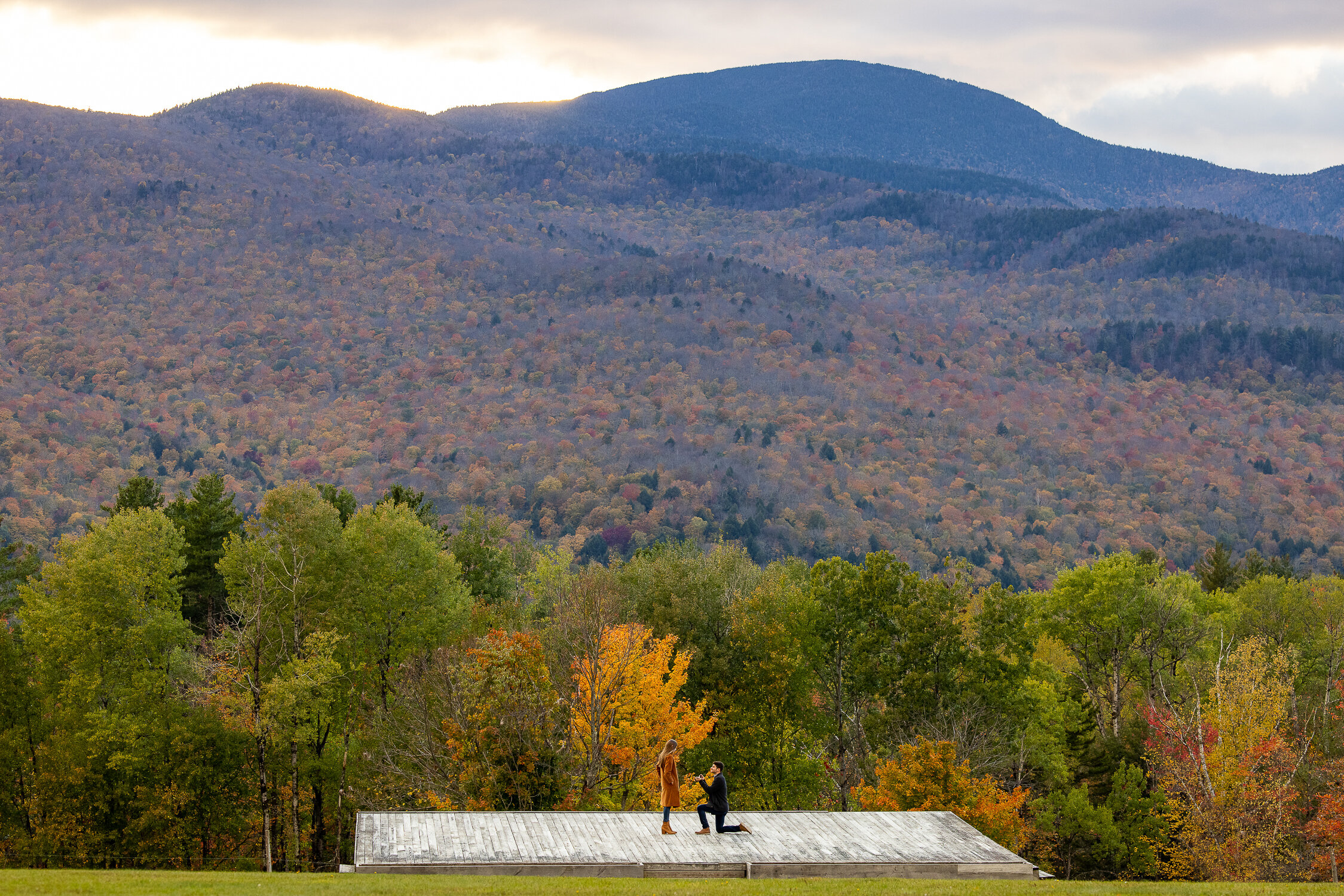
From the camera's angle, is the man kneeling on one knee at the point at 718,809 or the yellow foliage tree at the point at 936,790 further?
the yellow foliage tree at the point at 936,790

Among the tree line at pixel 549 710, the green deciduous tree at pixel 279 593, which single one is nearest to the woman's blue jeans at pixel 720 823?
the tree line at pixel 549 710

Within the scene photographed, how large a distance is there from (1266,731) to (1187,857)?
7.01 meters

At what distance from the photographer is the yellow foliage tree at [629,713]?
43.4 m

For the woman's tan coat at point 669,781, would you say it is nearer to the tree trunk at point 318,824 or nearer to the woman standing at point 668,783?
the woman standing at point 668,783

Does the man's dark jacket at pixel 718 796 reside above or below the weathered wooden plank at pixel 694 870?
above

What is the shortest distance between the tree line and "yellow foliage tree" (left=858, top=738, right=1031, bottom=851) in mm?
133

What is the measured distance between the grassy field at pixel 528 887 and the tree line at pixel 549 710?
1635cm

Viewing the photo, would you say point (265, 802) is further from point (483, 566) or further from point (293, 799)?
point (483, 566)

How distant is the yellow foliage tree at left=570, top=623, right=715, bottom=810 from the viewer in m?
43.4

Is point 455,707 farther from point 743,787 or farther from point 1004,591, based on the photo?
point 1004,591

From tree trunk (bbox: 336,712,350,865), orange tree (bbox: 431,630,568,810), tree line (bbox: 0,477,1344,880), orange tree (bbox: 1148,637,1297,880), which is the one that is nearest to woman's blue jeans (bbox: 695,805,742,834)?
tree line (bbox: 0,477,1344,880)

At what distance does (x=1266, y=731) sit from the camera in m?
48.9

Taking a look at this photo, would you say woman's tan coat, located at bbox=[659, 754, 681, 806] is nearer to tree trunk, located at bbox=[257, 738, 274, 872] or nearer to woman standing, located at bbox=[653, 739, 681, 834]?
woman standing, located at bbox=[653, 739, 681, 834]

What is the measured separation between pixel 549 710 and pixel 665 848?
49.6 feet
